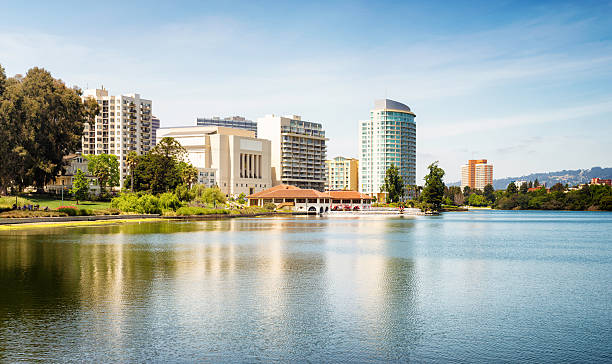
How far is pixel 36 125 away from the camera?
311 ft

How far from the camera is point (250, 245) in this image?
5147cm

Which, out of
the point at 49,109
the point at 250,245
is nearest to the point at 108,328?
the point at 250,245

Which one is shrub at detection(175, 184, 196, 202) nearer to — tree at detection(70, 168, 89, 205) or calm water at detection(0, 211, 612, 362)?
tree at detection(70, 168, 89, 205)

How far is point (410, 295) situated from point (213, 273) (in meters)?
12.0

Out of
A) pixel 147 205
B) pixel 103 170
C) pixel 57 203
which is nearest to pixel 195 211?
pixel 147 205

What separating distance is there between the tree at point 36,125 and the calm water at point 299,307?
53.6 m

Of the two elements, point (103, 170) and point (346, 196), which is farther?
point (346, 196)

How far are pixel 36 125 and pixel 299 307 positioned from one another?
87.2 metres

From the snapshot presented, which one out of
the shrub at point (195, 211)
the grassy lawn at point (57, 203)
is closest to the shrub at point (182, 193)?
the shrub at point (195, 211)

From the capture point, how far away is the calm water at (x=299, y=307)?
A: 1655cm

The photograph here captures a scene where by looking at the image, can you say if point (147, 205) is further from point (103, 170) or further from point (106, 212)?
point (103, 170)

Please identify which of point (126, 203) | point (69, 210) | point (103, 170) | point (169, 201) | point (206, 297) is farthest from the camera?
point (103, 170)

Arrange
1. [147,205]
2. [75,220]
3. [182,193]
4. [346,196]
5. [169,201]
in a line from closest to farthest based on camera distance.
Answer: [75,220], [147,205], [169,201], [182,193], [346,196]

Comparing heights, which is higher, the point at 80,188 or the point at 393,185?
the point at 393,185
